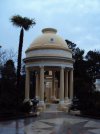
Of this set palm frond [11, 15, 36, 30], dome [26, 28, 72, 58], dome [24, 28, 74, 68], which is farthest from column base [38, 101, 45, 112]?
palm frond [11, 15, 36, 30]

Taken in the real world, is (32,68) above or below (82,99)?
above

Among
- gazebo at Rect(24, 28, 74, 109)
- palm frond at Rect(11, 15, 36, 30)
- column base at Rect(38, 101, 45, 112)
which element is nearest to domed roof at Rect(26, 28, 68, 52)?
gazebo at Rect(24, 28, 74, 109)

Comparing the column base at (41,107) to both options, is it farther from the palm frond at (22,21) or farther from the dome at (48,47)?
the palm frond at (22,21)

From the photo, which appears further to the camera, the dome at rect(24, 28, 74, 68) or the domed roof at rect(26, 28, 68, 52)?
the domed roof at rect(26, 28, 68, 52)

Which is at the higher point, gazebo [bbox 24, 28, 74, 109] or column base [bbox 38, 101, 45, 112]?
gazebo [bbox 24, 28, 74, 109]

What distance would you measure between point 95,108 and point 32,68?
1190 cm

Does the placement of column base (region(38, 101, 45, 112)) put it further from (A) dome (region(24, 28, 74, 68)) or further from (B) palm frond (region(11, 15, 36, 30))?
(B) palm frond (region(11, 15, 36, 30))

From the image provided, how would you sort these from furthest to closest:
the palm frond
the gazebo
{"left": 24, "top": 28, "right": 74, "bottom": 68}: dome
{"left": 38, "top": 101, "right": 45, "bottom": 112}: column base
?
1. {"left": 24, "top": 28, "right": 74, "bottom": 68}: dome
2. the gazebo
3. {"left": 38, "top": 101, "right": 45, "bottom": 112}: column base
4. the palm frond

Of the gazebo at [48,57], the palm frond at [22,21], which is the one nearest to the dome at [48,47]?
the gazebo at [48,57]

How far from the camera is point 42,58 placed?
4081cm

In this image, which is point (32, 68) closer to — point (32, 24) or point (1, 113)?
point (32, 24)

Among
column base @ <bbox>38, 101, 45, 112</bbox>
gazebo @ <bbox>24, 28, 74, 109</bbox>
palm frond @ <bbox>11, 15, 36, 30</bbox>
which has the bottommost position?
column base @ <bbox>38, 101, 45, 112</bbox>

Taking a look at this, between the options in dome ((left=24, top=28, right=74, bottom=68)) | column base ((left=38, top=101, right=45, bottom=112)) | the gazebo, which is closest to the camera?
column base ((left=38, top=101, right=45, bottom=112))

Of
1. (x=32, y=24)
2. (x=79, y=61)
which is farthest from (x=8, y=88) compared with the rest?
(x=79, y=61)
